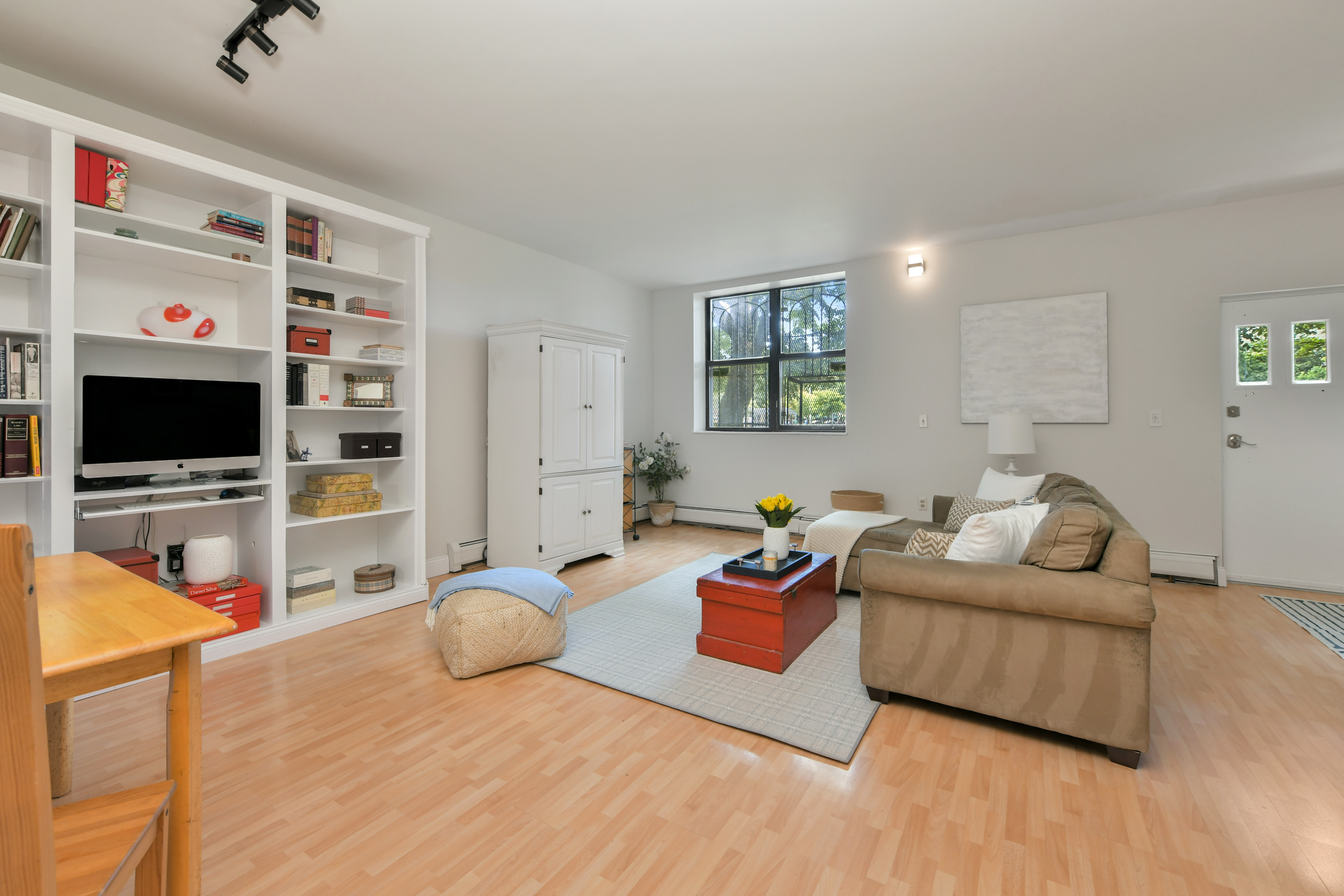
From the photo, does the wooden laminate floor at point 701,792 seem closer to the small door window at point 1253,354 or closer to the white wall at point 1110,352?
the white wall at point 1110,352

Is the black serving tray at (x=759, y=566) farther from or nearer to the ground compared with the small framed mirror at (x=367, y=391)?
nearer to the ground

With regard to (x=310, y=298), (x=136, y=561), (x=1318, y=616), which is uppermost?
(x=310, y=298)

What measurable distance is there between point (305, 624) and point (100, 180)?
7.38ft

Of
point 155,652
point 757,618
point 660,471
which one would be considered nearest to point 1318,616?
point 757,618

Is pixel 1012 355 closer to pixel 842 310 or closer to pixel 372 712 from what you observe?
pixel 842 310

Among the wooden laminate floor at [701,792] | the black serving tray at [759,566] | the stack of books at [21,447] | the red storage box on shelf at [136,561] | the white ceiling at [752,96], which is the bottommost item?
the wooden laminate floor at [701,792]

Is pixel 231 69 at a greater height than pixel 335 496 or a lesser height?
greater

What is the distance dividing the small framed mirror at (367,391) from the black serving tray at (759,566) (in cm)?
237

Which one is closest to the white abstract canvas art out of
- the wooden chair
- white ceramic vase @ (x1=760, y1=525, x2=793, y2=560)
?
white ceramic vase @ (x1=760, y1=525, x2=793, y2=560)

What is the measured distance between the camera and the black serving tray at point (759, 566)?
9.27 feet

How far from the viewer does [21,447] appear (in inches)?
93.2

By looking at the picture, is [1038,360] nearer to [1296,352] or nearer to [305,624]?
[1296,352]

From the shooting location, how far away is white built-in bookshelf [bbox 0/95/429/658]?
242 centimetres

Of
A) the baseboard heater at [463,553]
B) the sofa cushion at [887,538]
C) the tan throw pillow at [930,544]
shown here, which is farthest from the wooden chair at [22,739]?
the baseboard heater at [463,553]
